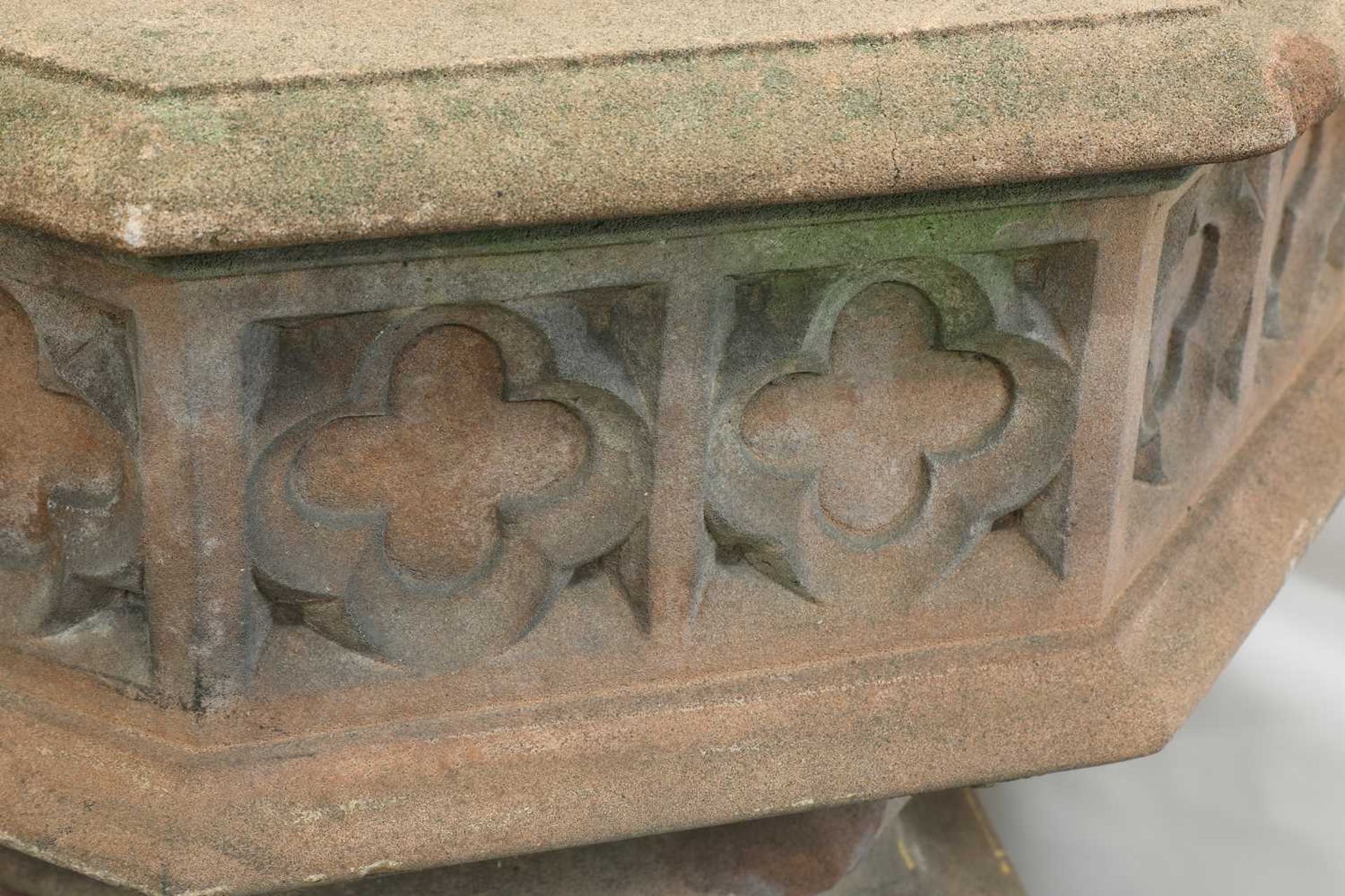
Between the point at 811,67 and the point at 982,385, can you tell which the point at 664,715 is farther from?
the point at 811,67

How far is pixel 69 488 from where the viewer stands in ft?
3.94

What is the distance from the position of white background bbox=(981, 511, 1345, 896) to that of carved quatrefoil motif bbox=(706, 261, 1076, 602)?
721 mm

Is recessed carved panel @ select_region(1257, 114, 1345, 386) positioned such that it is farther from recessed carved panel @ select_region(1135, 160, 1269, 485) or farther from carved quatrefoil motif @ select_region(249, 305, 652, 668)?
carved quatrefoil motif @ select_region(249, 305, 652, 668)

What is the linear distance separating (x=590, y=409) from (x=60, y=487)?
0.35 metres

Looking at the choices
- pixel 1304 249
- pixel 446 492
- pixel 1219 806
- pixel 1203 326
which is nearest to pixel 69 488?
pixel 446 492

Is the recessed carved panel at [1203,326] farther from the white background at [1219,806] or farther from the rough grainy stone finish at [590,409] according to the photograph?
the white background at [1219,806]

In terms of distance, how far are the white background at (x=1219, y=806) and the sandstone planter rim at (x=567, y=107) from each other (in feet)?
3.16

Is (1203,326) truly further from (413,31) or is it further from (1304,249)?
(413,31)

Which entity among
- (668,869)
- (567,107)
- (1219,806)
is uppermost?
(567,107)

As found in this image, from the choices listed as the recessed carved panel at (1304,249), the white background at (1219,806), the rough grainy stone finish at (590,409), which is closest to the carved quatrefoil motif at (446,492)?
the rough grainy stone finish at (590,409)

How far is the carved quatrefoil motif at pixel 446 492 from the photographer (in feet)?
3.81

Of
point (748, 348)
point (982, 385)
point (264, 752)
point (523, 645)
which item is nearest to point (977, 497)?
point (982, 385)

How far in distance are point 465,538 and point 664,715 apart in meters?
0.20

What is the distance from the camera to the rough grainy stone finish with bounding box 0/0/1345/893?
1030 millimetres
